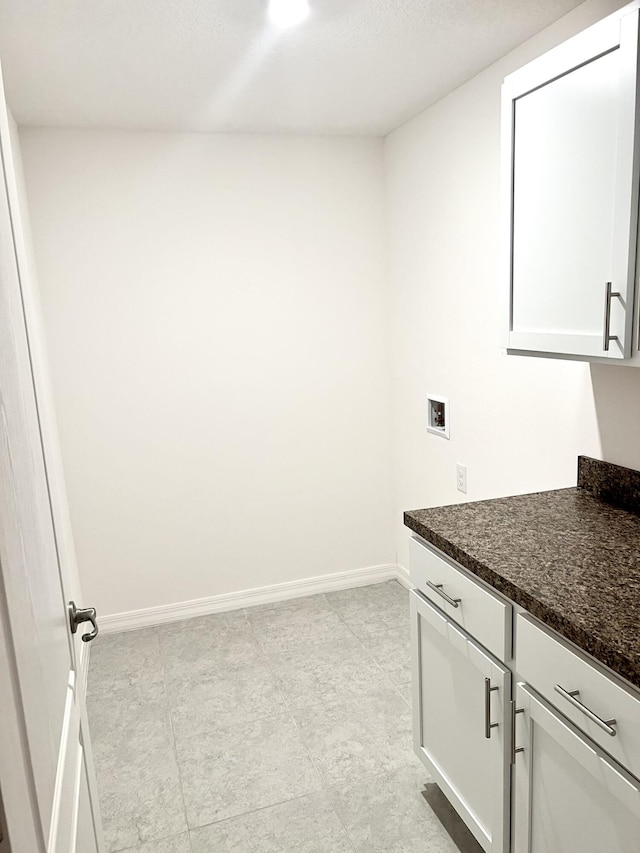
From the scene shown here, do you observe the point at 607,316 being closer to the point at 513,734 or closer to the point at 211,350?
the point at 513,734

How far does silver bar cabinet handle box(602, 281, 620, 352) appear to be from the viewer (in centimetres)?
157

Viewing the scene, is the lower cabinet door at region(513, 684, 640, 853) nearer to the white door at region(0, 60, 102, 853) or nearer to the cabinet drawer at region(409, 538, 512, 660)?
the cabinet drawer at region(409, 538, 512, 660)

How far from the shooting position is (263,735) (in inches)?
96.8

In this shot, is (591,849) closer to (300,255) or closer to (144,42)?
(144,42)

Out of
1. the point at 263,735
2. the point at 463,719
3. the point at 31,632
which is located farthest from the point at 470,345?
the point at 31,632

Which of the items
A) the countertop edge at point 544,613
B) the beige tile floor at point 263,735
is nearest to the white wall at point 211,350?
the beige tile floor at point 263,735

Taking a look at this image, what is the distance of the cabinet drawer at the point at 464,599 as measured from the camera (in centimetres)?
154

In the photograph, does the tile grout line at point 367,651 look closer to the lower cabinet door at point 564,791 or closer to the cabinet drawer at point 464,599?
the cabinet drawer at point 464,599

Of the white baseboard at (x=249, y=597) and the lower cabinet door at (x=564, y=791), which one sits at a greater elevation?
the lower cabinet door at (x=564, y=791)

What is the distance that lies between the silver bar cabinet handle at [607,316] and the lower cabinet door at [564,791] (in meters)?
0.85

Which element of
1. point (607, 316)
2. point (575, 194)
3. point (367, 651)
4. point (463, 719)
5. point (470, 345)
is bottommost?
point (367, 651)

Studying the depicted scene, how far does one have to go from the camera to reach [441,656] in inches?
73.0

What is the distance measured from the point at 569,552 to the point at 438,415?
1578mm

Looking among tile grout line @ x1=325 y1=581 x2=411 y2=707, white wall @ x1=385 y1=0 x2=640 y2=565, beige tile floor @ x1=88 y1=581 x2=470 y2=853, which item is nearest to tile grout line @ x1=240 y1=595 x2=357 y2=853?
beige tile floor @ x1=88 y1=581 x2=470 y2=853
